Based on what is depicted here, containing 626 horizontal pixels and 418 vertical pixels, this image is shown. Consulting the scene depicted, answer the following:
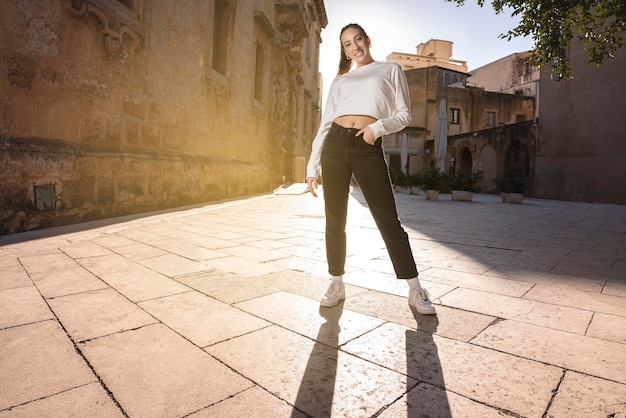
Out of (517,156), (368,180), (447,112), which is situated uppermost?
(447,112)

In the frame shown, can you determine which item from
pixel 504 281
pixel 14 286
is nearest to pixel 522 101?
pixel 504 281

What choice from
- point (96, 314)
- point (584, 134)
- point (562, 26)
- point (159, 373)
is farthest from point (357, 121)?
point (584, 134)

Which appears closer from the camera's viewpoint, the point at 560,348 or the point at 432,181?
the point at 560,348

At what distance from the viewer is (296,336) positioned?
1786 millimetres

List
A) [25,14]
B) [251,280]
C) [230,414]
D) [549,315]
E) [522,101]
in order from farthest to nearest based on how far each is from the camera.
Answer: [522,101] → [25,14] → [251,280] → [549,315] → [230,414]

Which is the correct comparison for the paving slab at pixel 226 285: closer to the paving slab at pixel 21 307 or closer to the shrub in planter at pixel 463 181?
the paving slab at pixel 21 307

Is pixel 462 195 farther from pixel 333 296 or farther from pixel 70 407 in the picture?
pixel 70 407

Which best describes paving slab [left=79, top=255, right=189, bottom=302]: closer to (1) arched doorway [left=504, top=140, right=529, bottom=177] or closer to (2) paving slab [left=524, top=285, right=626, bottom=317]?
(2) paving slab [left=524, top=285, right=626, bottom=317]

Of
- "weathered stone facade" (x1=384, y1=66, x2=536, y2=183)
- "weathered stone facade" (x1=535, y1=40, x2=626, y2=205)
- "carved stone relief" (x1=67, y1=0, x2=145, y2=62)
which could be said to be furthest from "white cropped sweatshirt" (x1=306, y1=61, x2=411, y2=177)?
"weathered stone facade" (x1=384, y1=66, x2=536, y2=183)

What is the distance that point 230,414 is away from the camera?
1.17 metres

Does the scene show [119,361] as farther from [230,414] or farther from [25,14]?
[25,14]

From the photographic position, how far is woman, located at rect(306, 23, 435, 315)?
2143 millimetres

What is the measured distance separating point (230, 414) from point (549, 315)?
1.82 m

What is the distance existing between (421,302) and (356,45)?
1.55 m
